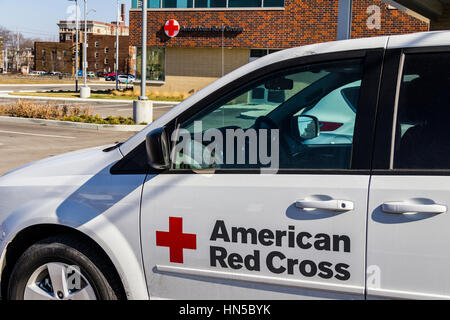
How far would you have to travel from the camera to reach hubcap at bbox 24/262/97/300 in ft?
10.9

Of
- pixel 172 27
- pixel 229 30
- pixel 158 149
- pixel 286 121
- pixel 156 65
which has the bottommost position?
pixel 158 149

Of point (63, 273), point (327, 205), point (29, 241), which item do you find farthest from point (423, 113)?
point (29, 241)

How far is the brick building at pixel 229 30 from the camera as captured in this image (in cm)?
3127

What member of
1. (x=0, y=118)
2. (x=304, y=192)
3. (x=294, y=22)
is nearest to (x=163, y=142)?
(x=304, y=192)

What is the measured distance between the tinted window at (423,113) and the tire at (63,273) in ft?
5.46

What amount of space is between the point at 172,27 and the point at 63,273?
113 feet

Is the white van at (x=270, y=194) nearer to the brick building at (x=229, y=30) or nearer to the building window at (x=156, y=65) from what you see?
the brick building at (x=229, y=30)

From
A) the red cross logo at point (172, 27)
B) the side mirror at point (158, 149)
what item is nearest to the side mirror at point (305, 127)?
the side mirror at point (158, 149)

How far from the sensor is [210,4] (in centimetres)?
3588

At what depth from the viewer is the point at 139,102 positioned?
19094 mm

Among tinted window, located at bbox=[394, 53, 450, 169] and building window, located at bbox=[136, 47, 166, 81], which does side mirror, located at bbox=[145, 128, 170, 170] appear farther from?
building window, located at bbox=[136, 47, 166, 81]

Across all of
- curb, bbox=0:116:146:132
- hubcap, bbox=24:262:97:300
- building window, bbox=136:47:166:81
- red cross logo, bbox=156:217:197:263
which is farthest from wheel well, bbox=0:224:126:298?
building window, bbox=136:47:166:81

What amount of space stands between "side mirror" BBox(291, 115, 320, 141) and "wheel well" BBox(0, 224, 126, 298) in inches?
50.6

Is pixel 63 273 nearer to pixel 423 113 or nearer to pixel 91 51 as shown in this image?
pixel 423 113
